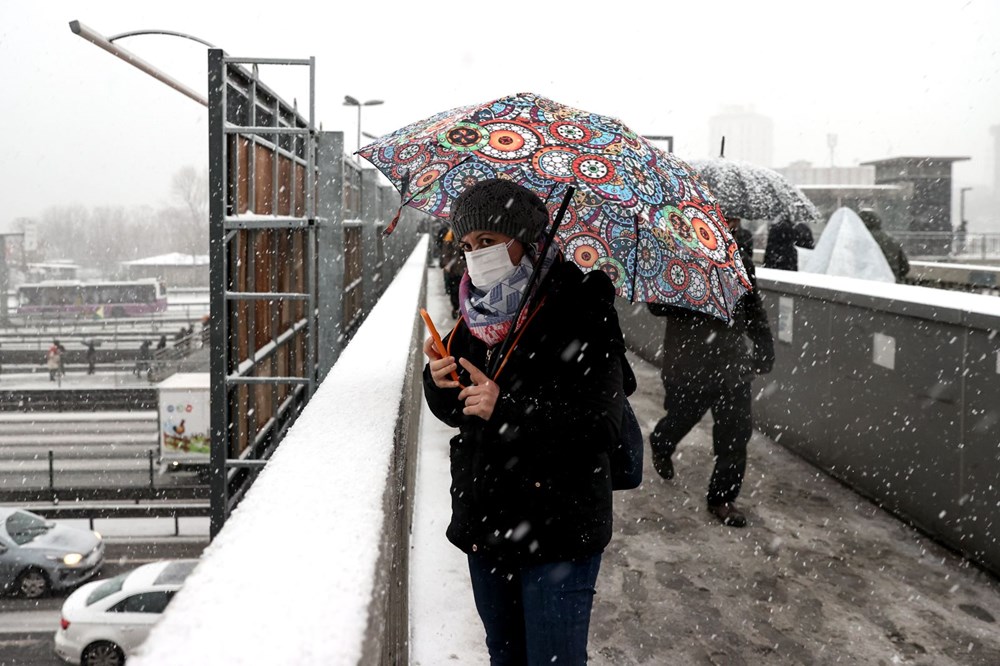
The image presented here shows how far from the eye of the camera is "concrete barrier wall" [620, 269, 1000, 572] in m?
4.29

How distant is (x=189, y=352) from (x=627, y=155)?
56.1 m

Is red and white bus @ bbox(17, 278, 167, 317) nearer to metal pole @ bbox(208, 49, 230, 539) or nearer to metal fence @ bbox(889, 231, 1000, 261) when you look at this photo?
metal fence @ bbox(889, 231, 1000, 261)

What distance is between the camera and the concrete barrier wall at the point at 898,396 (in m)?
→ 4.29

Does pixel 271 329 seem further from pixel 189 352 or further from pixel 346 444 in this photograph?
pixel 189 352

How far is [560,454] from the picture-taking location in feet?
7.29

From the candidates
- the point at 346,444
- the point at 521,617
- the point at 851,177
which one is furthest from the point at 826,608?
the point at 851,177

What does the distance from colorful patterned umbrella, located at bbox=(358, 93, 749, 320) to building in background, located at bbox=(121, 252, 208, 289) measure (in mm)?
96481

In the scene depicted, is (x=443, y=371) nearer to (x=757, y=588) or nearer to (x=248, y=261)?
(x=757, y=588)

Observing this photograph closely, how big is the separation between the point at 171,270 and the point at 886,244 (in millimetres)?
99605

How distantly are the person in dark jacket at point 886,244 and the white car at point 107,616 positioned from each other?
11675mm

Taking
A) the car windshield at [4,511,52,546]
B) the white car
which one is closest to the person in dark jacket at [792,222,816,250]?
the white car

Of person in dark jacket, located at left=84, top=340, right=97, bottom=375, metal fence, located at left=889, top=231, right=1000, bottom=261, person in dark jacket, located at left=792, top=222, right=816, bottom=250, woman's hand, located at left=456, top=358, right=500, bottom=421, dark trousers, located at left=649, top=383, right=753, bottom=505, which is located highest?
metal fence, located at left=889, top=231, right=1000, bottom=261

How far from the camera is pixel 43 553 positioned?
26.0 meters

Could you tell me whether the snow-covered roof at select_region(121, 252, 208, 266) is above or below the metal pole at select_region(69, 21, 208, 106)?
below
